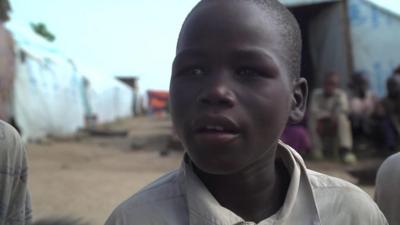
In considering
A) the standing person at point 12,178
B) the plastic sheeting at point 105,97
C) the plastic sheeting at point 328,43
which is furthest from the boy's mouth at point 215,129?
the plastic sheeting at point 105,97

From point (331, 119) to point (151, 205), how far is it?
19.4ft

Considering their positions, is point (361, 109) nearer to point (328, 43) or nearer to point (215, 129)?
point (328, 43)

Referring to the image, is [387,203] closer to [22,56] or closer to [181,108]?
[181,108]

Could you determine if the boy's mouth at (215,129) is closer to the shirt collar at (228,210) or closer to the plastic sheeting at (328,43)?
the shirt collar at (228,210)

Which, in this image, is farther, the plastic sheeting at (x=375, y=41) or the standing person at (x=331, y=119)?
the plastic sheeting at (x=375, y=41)

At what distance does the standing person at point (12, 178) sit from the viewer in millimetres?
1694

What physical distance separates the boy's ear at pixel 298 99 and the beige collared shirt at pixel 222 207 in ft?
0.40

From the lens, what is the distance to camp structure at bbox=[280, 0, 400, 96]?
7.81 metres

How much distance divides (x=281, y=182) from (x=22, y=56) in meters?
10.1

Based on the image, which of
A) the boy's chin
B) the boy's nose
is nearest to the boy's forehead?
the boy's nose

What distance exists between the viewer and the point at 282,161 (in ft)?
3.97

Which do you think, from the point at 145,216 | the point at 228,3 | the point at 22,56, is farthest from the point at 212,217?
the point at 22,56

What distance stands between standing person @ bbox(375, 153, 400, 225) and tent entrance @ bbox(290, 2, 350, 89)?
269 inches

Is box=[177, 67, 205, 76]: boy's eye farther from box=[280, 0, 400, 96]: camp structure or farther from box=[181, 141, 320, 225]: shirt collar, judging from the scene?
box=[280, 0, 400, 96]: camp structure
